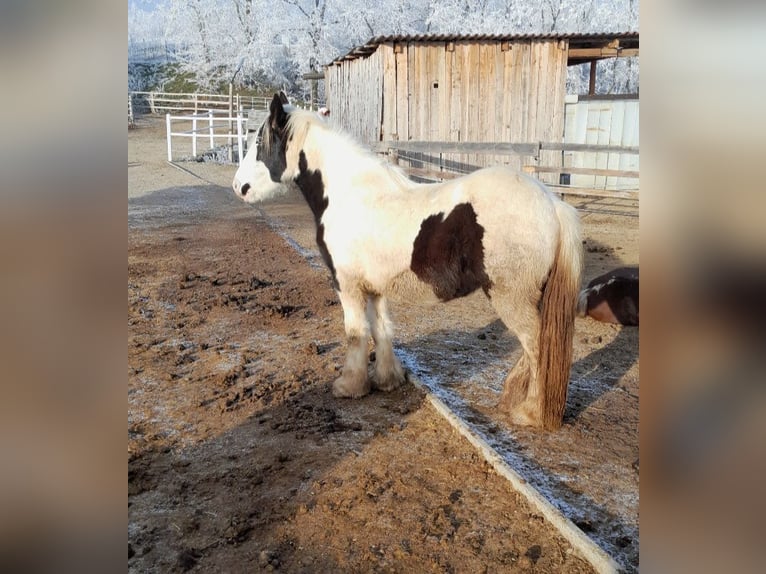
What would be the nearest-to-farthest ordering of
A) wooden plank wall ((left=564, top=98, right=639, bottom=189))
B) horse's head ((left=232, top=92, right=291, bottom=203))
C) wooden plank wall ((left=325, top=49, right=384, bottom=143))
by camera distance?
horse's head ((left=232, top=92, right=291, bottom=203)) → wooden plank wall ((left=325, top=49, right=384, bottom=143)) → wooden plank wall ((left=564, top=98, right=639, bottom=189))

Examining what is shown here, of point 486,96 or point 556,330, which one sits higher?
point 486,96

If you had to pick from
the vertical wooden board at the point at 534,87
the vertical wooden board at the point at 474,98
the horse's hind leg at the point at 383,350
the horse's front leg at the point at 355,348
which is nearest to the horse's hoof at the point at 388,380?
the horse's hind leg at the point at 383,350

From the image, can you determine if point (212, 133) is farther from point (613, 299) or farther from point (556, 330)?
point (556, 330)

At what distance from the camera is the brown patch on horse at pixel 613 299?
585 centimetres

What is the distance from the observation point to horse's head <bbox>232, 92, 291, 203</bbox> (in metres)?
4.51

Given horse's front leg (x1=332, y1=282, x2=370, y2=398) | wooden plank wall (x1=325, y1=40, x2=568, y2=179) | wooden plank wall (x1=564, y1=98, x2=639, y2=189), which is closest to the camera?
horse's front leg (x1=332, y1=282, x2=370, y2=398)

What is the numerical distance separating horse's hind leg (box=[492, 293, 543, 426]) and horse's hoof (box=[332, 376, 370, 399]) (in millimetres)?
1066

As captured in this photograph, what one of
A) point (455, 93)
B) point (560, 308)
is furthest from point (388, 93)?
point (560, 308)

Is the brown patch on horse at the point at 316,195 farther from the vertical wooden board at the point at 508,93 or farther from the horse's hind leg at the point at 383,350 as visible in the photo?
the vertical wooden board at the point at 508,93

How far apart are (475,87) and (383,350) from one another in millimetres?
10173

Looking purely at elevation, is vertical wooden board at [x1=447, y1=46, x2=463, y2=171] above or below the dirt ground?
above

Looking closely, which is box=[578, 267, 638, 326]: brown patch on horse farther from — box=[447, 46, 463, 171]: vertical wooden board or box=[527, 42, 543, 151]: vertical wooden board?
box=[527, 42, 543, 151]: vertical wooden board

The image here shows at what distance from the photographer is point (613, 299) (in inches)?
234

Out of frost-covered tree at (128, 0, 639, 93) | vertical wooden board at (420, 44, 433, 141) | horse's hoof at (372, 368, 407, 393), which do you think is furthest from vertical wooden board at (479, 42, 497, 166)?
frost-covered tree at (128, 0, 639, 93)
